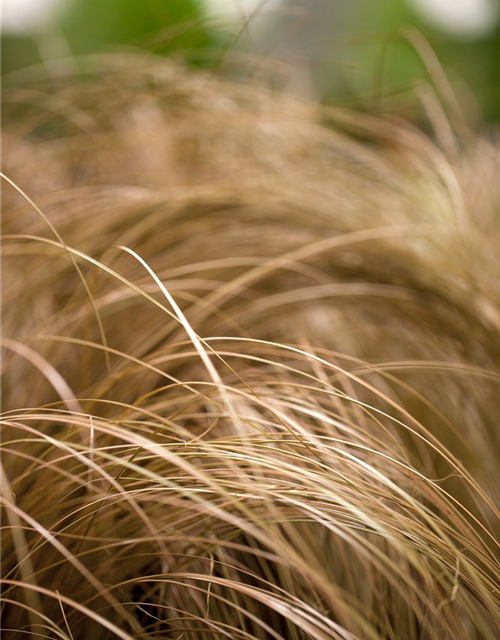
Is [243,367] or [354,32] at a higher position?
[354,32]

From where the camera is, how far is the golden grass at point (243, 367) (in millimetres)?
340

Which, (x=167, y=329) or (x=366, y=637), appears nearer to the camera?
(x=366, y=637)

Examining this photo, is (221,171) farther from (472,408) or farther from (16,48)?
(16,48)

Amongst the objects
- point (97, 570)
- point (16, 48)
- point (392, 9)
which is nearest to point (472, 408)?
point (97, 570)

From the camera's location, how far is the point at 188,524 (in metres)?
0.39

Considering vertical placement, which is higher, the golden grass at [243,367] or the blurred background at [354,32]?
the blurred background at [354,32]

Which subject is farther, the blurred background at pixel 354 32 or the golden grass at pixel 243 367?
the blurred background at pixel 354 32

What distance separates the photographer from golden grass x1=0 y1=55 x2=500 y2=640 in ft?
1.12

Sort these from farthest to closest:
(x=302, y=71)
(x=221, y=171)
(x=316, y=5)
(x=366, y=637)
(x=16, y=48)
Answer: (x=316, y=5) < (x=16, y=48) < (x=302, y=71) < (x=221, y=171) < (x=366, y=637)

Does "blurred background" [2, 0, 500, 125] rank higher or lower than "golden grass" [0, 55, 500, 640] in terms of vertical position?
higher

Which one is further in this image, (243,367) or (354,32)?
(354,32)

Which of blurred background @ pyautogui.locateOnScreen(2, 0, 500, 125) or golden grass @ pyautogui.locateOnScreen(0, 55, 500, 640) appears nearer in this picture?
golden grass @ pyautogui.locateOnScreen(0, 55, 500, 640)

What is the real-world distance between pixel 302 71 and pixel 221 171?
57 centimetres

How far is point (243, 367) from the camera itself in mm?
552
